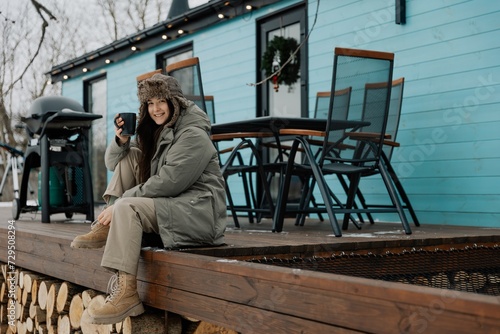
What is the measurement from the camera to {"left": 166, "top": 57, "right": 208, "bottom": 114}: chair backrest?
4.46 metres

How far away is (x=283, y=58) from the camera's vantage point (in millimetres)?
6156

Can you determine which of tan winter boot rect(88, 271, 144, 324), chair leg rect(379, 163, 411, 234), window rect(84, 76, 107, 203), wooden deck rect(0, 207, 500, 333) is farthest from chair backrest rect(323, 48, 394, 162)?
window rect(84, 76, 107, 203)

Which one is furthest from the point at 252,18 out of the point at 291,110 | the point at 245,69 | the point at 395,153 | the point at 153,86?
the point at 153,86

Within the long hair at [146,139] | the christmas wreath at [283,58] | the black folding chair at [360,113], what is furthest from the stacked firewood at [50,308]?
the christmas wreath at [283,58]

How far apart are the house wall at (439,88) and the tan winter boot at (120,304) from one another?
2.82 m

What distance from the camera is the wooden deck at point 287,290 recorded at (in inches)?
60.2

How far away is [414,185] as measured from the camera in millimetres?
5039

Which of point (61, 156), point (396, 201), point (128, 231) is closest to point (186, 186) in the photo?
point (128, 231)

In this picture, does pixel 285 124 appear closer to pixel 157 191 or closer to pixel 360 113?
pixel 360 113

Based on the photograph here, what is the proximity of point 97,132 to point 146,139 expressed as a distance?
22.6 ft

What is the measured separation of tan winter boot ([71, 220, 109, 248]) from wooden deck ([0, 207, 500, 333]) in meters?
0.17

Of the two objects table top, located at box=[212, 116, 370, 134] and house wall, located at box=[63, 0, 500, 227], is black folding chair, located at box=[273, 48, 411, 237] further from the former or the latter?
house wall, located at box=[63, 0, 500, 227]

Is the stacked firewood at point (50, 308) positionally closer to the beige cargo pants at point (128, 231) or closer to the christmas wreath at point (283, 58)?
the beige cargo pants at point (128, 231)

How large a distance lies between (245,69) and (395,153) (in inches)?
83.0
